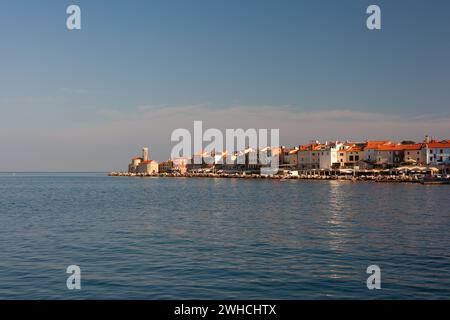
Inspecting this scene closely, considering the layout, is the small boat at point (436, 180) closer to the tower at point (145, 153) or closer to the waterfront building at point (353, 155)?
the waterfront building at point (353, 155)

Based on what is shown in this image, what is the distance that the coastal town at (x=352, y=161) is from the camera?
288ft

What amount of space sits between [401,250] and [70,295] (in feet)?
36.6

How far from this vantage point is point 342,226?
2353 centimetres

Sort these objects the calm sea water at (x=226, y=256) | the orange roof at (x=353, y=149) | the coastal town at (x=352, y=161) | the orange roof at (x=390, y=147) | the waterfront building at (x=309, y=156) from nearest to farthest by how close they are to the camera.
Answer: the calm sea water at (x=226, y=256), the coastal town at (x=352, y=161), the orange roof at (x=390, y=147), the orange roof at (x=353, y=149), the waterfront building at (x=309, y=156)

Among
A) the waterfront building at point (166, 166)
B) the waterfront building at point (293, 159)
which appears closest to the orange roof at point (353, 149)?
the waterfront building at point (293, 159)

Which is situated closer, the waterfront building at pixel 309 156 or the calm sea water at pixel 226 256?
the calm sea water at pixel 226 256

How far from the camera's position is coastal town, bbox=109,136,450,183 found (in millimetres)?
87812

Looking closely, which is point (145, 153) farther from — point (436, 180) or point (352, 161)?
point (436, 180)

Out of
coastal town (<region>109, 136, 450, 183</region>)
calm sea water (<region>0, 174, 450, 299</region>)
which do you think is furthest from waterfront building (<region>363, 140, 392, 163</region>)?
calm sea water (<region>0, 174, 450, 299</region>)

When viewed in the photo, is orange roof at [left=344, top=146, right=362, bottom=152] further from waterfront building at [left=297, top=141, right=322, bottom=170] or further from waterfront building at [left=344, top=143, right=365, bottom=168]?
waterfront building at [left=297, top=141, right=322, bottom=170]

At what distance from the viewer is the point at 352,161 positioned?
100812 millimetres

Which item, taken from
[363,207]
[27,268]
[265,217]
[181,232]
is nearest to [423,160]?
[363,207]

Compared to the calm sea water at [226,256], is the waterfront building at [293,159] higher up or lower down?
higher up
